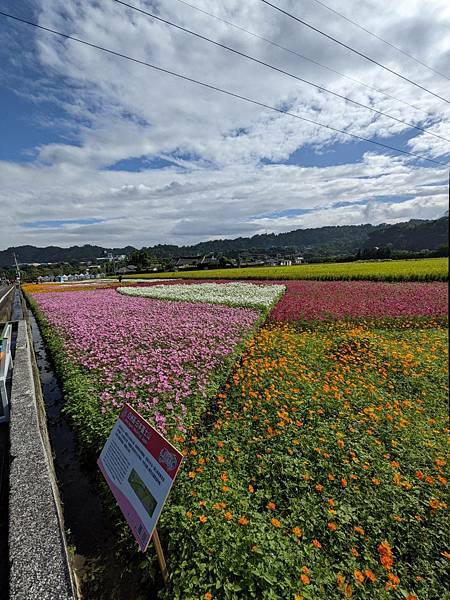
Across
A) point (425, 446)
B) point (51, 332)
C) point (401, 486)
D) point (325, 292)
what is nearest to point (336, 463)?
point (401, 486)

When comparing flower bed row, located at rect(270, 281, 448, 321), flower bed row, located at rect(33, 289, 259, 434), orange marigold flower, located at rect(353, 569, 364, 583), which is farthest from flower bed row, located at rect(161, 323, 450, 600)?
flower bed row, located at rect(270, 281, 448, 321)

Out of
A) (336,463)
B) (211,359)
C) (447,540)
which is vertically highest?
(211,359)

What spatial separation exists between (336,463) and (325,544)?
101 centimetres

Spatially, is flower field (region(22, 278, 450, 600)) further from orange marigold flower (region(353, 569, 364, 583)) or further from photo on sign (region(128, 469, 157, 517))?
photo on sign (region(128, 469, 157, 517))

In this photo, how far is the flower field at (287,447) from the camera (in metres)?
2.48

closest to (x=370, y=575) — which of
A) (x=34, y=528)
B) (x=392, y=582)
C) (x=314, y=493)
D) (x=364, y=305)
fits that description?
(x=392, y=582)

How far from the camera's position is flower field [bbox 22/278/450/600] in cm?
248

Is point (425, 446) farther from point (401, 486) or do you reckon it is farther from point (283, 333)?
point (283, 333)

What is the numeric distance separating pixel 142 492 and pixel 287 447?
2.21 metres

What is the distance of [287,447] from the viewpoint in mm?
3873

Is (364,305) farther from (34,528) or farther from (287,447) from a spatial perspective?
(34,528)

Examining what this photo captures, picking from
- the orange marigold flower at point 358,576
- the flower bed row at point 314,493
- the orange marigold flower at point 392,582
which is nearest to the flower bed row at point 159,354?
the flower bed row at point 314,493

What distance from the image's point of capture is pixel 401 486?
3.37 metres

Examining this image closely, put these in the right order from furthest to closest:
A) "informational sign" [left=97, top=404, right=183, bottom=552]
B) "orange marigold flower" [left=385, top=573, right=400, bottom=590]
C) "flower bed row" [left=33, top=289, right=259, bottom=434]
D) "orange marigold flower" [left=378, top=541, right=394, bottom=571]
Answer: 1. "flower bed row" [left=33, top=289, right=259, bottom=434]
2. "orange marigold flower" [left=378, top=541, right=394, bottom=571]
3. "orange marigold flower" [left=385, top=573, right=400, bottom=590]
4. "informational sign" [left=97, top=404, right=183, bottom=552]
